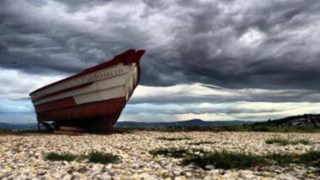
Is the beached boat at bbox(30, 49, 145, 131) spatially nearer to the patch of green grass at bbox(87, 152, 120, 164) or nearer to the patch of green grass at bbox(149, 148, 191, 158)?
the patch of green grass at bbox(149, 148, 191, 158)

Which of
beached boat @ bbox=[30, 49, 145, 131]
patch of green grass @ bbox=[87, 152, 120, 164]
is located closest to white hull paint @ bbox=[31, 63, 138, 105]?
beached boat @ bbox=[30, 49, 145, 131]

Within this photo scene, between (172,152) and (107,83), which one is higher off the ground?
(107,83)

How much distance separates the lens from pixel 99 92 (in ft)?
105

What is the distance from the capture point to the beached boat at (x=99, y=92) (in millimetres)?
31359

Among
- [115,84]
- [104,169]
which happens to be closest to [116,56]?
[115,84]

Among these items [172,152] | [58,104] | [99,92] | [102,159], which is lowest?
[102,159]

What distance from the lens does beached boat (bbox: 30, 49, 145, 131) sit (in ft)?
103

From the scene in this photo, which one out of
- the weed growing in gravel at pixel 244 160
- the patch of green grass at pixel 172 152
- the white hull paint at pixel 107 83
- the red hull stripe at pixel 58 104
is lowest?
the weed growing in gravel at pixel 244 160

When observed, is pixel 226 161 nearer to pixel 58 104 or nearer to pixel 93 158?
pixel 93 158

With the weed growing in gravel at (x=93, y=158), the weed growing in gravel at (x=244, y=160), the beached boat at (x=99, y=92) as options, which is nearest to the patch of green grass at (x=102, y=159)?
the weed growing in gravel at (x=93, y=158)

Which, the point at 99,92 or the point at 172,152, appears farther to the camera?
the point at 99,92

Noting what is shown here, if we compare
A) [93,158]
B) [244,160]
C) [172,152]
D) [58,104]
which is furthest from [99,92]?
[244,160]

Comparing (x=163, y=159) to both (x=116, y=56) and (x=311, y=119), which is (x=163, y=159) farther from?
(x=311, y=119)

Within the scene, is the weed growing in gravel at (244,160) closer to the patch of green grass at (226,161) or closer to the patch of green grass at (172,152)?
the patch of green grass at (226,161)
